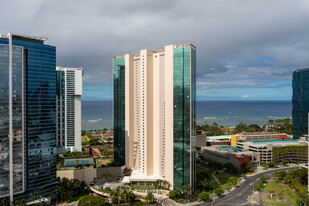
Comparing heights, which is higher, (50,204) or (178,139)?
(178,139)

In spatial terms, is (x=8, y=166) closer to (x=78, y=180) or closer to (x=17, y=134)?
(x=17, y=134)

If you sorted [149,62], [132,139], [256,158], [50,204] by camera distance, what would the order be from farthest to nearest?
[256,158], [132,139], [149,62], [50,204]

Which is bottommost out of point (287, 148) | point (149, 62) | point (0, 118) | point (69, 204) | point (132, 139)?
point (69, 204)

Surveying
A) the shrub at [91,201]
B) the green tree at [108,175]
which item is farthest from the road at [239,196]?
the green tree at [108,175]

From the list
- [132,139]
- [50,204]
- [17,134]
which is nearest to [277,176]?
[132,139]

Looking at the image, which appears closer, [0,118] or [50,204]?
[0,118]

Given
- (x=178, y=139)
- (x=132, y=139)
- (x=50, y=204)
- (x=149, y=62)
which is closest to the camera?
(x=50, y=204)

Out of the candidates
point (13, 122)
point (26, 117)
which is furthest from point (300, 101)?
point (13, 122)
